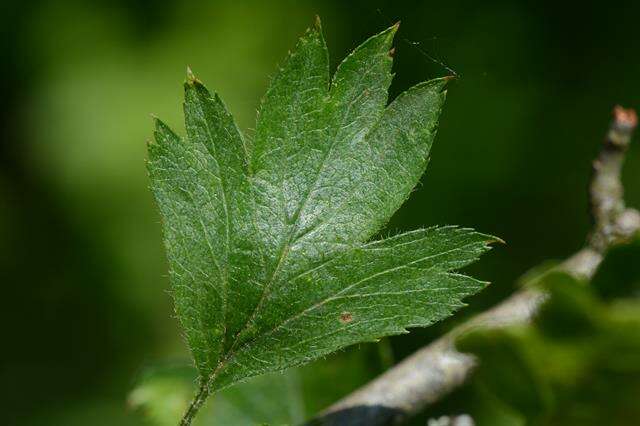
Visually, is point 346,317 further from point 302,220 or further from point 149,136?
point 149,136

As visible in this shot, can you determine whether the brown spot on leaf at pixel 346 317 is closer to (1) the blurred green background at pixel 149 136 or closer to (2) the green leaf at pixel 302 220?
(2) the green leaf at pixel 302 220

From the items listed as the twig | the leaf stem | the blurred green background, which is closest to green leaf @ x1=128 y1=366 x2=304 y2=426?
the twig

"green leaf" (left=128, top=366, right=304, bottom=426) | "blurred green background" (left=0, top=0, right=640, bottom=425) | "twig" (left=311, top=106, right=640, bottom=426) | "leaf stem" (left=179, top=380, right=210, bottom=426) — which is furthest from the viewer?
"blurred green background" (left=0, top=0, right=640, bottom=425)

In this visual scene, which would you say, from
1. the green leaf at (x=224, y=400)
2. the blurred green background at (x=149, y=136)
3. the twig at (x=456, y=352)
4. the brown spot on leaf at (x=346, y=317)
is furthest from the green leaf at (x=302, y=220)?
the blurred green background at (x=149, y=136)

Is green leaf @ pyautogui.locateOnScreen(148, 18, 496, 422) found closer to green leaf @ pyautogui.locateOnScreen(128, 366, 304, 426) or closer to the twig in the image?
the twig

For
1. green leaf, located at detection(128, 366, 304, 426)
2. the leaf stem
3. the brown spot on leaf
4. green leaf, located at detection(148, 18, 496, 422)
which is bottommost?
green leaf, located at detection(128, 366, 304, 426)

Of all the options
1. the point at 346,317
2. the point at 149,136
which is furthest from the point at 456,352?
the point at 149,136
